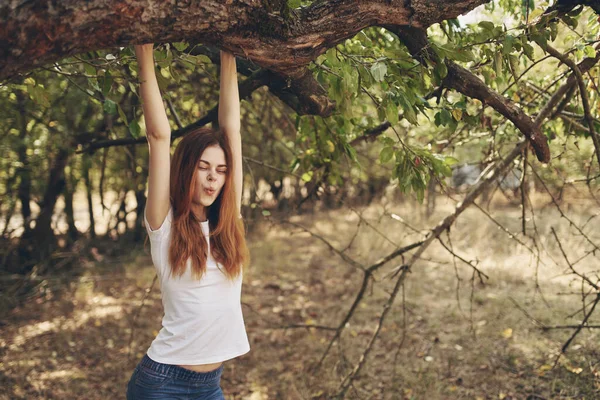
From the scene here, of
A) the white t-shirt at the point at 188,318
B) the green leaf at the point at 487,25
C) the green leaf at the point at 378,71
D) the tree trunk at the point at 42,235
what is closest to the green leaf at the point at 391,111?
the green leaf at the point at 378,71

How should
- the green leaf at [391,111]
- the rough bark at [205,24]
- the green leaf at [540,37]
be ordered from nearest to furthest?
the rough bark at [205,24] → the green leaf at [391,111] → the green leaf at [540,37]

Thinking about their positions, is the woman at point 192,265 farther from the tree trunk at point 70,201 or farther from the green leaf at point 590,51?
the tree trunk at point 70,201

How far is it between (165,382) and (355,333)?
11.3 ft

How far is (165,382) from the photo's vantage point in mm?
1873

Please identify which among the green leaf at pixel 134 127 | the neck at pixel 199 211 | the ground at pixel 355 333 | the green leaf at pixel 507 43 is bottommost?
the ground at pixel 355 333

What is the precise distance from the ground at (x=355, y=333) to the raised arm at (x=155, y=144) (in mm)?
1590

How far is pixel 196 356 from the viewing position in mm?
1886

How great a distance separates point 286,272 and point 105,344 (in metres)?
3.06

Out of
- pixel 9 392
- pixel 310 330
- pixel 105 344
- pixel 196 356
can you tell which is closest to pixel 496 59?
pixel 196 356

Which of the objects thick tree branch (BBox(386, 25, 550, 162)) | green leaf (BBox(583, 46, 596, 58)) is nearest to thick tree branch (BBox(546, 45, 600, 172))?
green leaf (BBox(583, 46, 596, 58))

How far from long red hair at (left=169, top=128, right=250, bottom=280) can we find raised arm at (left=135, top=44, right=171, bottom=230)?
3.8 inches

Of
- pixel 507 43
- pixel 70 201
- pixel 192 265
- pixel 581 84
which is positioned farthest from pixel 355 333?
pixel 70 201

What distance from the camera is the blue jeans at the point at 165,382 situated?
187 cm

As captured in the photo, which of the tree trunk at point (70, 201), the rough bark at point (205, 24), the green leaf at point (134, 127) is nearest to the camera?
the rough bark at point (205, 24)
